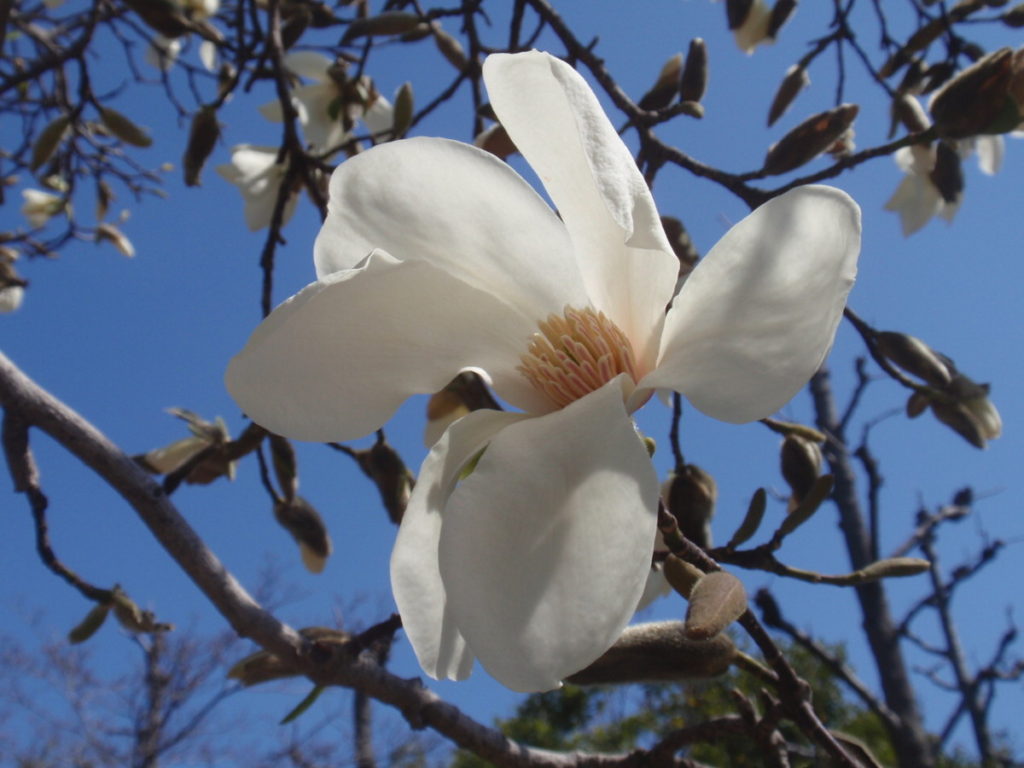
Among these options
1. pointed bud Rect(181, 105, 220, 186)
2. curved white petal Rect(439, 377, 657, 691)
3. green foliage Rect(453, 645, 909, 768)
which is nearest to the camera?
curved white petal Rect(439, 377, 657, 691)

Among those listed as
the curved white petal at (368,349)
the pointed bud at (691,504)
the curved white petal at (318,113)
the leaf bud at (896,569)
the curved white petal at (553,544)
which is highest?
the curved white petal at (318,113)

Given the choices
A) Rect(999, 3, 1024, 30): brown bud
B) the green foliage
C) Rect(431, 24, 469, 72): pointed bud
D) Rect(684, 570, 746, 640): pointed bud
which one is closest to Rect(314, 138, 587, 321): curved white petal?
Rect(684, 570, 746, 640): pointed bud

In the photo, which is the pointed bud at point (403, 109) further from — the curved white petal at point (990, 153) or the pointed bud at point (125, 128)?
the curved white petal at point (990, 153)

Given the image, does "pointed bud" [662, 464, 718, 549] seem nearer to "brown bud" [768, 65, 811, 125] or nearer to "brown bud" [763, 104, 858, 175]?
Result: "brown bud" [763, 104, 858, 175]

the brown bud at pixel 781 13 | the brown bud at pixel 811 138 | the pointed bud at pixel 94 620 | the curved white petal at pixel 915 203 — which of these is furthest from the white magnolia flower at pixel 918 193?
the pointed bud at pixel 94 620

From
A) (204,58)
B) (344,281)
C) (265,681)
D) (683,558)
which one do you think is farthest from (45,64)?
(683,558)

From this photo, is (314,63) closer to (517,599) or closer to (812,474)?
(812,474)
